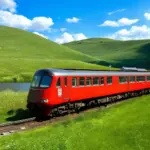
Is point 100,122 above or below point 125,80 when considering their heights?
below

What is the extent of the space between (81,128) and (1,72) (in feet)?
338

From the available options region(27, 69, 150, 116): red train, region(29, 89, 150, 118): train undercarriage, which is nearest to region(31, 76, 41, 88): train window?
region(27, 69, 150, 116): red train

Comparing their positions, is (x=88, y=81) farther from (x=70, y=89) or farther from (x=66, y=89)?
(x=66, y=89)

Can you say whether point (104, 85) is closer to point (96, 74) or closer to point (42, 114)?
point (96, 74)

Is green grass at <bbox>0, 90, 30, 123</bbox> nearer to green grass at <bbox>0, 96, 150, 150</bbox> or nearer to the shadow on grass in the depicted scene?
the shadow on grass

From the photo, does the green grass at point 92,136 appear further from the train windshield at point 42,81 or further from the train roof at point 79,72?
the train roof at point 79,72

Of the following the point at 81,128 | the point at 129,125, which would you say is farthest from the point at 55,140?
the point at 129,125

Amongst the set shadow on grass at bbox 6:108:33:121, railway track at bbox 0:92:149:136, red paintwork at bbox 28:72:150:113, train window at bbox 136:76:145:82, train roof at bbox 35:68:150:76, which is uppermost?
train roof at bbox 35:68:150:76

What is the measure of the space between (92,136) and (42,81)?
938 centimetres

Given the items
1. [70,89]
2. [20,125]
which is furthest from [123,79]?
[20,125]

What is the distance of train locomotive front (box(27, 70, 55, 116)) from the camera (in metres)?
25.6

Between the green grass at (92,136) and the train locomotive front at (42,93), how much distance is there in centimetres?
297

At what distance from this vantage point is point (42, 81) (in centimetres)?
2636

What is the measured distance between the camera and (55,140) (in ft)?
53.9
